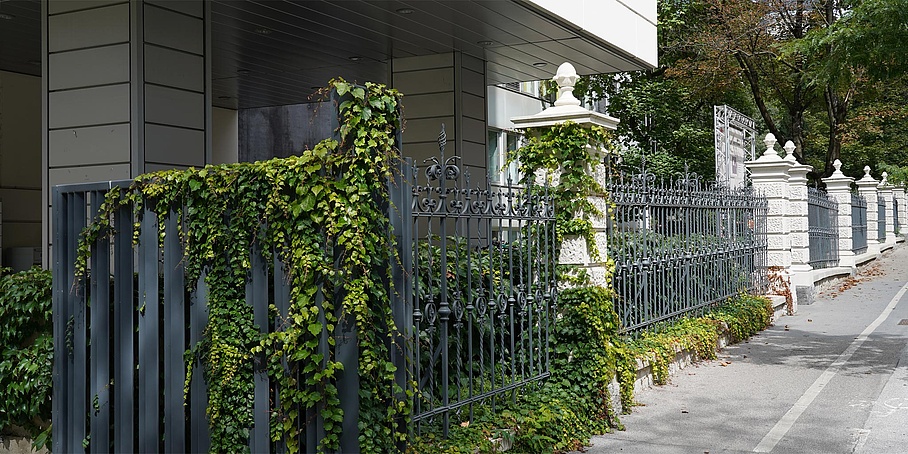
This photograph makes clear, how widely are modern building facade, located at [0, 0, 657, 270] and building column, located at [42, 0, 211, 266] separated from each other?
0.04 feet

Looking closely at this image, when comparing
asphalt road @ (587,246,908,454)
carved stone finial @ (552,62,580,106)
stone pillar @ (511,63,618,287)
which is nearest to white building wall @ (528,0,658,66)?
carved stone finial @ (552,62,580,106)

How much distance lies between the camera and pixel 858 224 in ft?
76.8

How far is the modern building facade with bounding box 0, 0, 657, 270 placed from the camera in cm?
782

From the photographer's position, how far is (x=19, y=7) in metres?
9.41

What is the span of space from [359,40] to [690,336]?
5.63m

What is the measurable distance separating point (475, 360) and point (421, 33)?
Answer: 18.9 feet

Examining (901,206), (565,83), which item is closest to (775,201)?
(565,83)

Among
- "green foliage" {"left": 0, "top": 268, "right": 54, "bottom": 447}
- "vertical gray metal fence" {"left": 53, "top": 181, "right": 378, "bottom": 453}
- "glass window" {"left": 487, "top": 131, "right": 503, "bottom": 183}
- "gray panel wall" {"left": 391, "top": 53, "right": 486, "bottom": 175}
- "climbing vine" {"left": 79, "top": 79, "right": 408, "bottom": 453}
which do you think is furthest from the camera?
"glass window" {"left": 487, "top": 131, "right": 503, "bottom": 183}

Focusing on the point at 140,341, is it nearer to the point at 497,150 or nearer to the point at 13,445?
the point at 13,445

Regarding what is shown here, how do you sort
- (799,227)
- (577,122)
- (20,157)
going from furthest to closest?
(799,227) → (20,157) → (577,122)

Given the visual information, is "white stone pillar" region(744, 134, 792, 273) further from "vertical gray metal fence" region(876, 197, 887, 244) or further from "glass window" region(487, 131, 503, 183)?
"vertical gray metal fence" region(876, 197, 887, 244)

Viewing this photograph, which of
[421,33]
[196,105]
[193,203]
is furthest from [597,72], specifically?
[193,203]

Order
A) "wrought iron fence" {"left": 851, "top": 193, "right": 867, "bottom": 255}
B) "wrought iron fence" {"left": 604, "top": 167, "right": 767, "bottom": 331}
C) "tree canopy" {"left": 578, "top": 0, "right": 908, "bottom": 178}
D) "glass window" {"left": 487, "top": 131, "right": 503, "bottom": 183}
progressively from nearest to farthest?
"wrought iron fence" {"left": 604, "top": 167, "right": 767, "bottom": 331}, "glass window" {"left": 487, "top": 131, "right": 503, "bottom": 183}, "tree canopy" {"left": 578, "top": 0, "right": 908, "bottom": 178}, "wrought iron fence" {"left": 851, "top": 193, "right": 867, "bottom": 255}

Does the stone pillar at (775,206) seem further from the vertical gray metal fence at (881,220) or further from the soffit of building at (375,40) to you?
the vertical gray metal fence at (881,220)
